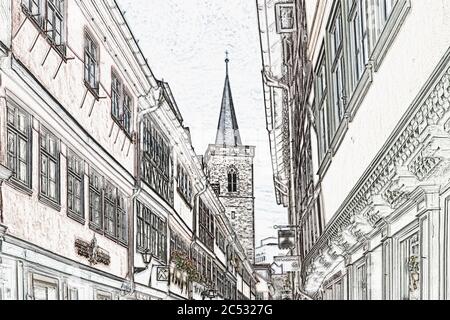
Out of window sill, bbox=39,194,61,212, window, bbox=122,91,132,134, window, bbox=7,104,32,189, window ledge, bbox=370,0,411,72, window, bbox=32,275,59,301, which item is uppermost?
window ledge, bbox=370,0,411,72

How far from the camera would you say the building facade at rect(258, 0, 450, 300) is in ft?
9.86

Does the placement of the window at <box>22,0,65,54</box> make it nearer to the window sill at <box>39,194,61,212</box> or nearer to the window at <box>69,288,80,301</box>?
the window sill at <box>39,194,61,212</box>

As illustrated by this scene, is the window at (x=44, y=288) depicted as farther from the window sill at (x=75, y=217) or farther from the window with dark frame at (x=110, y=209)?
the window with dark frame at (x=110, y=209)

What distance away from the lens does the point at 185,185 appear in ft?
20.0

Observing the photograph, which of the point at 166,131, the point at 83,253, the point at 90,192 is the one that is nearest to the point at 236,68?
the point at 166,131

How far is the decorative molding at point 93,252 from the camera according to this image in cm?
454

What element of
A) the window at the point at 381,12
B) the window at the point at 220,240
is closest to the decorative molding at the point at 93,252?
the window at the point at 220,240

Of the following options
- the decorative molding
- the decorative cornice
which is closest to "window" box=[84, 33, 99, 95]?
the decorative molding

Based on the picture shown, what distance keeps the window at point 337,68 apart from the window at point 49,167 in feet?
6.05

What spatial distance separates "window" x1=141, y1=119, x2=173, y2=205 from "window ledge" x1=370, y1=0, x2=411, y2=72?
205 cm

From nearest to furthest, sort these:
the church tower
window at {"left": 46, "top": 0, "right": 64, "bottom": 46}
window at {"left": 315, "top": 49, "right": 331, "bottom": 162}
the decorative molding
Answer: window at {"left": 46, "top": 0, "right": 64, "bottom": 46} < the decorative molding < the church tower < window at {"left": 315, "top": 49, "right": 331, "bottom": 162}

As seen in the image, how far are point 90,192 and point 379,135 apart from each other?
1.76 metres

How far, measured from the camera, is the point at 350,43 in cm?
491
